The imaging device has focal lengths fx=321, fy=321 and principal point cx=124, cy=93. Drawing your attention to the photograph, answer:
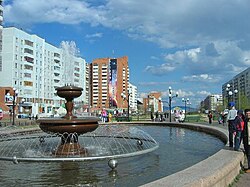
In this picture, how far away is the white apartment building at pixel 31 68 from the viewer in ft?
275

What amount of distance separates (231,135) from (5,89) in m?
76.8

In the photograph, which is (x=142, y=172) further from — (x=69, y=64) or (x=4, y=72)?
(x=4, y=72)

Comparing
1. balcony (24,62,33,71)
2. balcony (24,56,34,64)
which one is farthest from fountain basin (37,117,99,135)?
balcony (24,56,34,64)

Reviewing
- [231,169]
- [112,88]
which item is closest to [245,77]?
[112,88]

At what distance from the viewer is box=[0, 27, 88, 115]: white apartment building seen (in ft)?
275

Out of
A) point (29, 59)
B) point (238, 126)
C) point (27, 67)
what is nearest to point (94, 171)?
point (238, 126)

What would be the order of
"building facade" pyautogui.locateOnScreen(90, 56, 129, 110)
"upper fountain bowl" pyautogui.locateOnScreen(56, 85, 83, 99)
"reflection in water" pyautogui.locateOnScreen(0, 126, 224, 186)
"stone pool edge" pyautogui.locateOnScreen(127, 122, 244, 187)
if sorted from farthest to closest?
"building facade" pyautogui.locateOnScreen(90, 56, 129, 110) < "upper fountain bowl" pyautogui.locateOnScreen(56, 85, 83, 99) < "reflection in water" pyautogui.locateOnScreen(0, 126, 224, 186) < "stone pool edge" pyautogui.locateOnScreen(127, 122, 244, 187)

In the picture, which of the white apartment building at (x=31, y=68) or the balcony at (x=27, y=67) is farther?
the balcony at (x=27, y=67)

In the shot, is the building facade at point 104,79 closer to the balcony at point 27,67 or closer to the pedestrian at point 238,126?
the balcony at point 27,67

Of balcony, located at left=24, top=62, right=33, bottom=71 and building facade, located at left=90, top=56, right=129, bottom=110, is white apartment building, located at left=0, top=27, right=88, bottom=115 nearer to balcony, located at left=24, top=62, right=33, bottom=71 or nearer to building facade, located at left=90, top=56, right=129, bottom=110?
balcony, located at left=24, top=62, right=33, bottom=71

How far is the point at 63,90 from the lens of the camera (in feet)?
40.7

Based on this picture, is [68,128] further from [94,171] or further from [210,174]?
[210,174]

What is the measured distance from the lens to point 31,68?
90.6m

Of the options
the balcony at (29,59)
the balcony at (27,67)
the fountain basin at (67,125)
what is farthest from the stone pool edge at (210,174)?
the balcony at (29,59)
